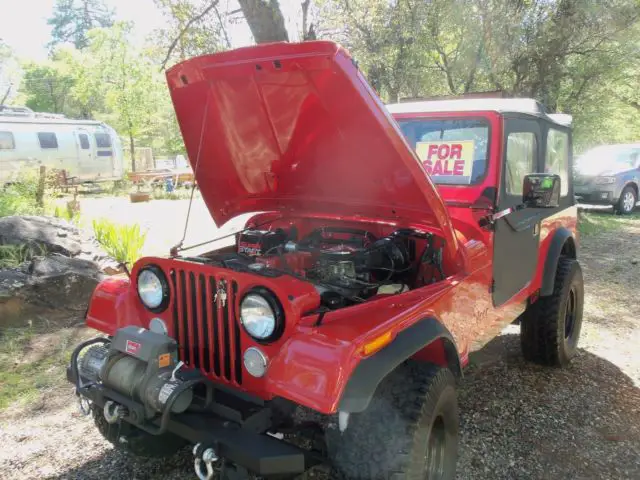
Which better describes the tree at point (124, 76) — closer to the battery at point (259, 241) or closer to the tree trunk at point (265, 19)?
the tree trunk at point (265, 19)

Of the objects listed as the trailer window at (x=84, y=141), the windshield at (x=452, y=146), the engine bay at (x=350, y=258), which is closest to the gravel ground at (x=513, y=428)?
the engine bay at (x=350, y=258)

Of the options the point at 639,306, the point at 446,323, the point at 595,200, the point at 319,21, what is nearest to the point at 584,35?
the point at 595,200

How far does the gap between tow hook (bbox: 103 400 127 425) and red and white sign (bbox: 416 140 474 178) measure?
7.22 ft

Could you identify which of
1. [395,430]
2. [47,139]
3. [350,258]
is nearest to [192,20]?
[350,258]

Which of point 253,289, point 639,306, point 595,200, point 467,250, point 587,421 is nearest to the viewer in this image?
point 253,289

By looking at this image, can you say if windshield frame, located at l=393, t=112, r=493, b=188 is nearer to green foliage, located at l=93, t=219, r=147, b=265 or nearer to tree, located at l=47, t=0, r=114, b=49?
green foliage, located at l=93, t=219, r=147, b=265

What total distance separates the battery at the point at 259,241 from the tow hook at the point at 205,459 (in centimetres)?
129

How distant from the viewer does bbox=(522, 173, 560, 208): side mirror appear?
2.95m

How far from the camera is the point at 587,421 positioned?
133 inches

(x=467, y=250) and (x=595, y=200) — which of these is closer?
(x=467, y=250)

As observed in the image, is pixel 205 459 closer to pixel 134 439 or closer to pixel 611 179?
pixel 134 439

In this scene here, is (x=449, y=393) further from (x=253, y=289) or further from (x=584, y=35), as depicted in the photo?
(x=584, y=35)

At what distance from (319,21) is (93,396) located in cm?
999

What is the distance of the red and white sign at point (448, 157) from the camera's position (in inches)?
130
